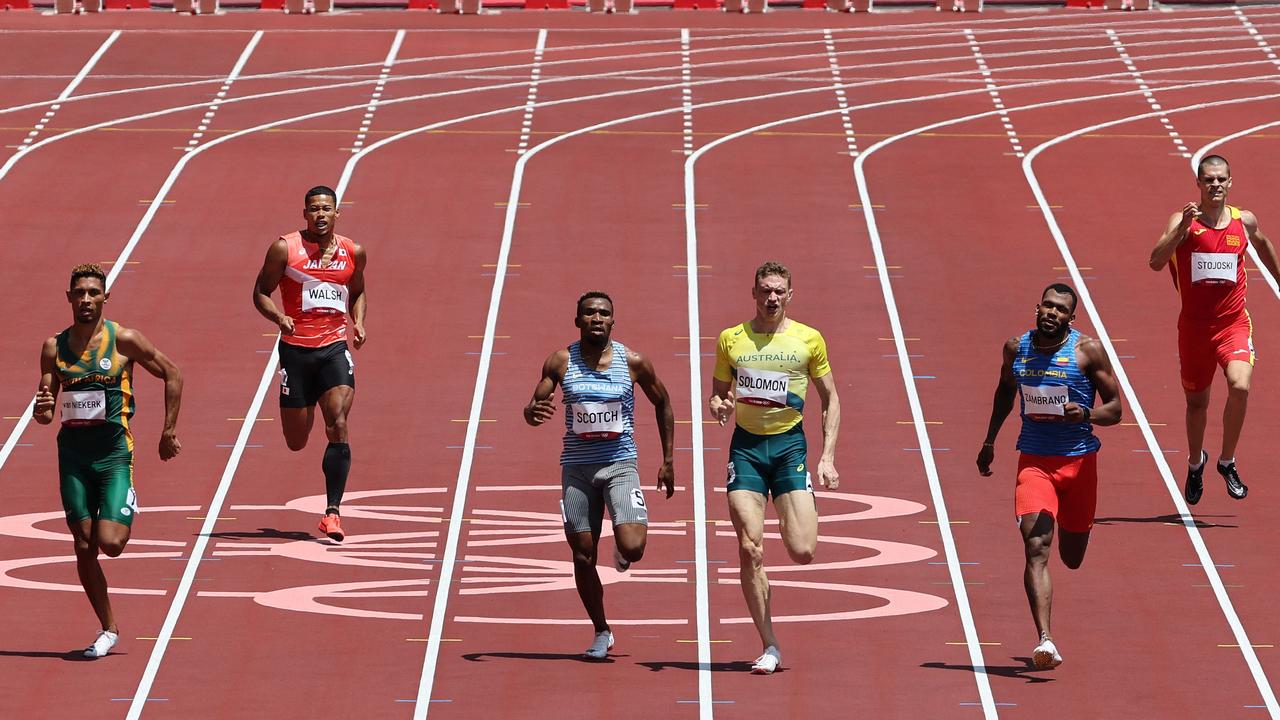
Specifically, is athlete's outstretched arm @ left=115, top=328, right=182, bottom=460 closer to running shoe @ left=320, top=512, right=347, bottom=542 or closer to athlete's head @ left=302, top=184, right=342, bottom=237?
running shoe @ left=320, top=512, right=347, bottom=542

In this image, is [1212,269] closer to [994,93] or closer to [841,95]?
[841,95]

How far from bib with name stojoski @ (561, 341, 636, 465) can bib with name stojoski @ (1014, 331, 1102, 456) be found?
1.89 m

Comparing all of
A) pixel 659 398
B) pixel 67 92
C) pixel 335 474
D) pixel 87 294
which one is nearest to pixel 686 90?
pixel 67 92

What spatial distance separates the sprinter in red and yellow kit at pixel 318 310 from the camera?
13242 mm

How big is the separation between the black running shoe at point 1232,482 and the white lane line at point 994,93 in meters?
11.4

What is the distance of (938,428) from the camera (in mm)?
15992

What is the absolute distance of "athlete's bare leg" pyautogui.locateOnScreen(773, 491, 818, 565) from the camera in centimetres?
1072

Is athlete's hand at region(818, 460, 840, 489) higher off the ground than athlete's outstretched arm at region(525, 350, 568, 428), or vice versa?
athlete's outstretched arm at region(525, 350, 568, 428)

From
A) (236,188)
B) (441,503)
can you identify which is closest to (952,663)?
(441,503)

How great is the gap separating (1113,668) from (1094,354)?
1.53 m

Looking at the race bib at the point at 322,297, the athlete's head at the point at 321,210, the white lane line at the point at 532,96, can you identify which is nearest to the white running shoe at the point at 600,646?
the race bib at the point at 322,297

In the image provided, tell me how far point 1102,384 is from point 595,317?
2437 millimetres

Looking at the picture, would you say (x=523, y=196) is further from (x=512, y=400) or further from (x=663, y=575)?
(x=663, y=575)

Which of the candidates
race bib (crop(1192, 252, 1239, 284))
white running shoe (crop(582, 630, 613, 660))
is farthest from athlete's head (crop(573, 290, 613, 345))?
race bib (crop(1192, 252, 1239, 284))
